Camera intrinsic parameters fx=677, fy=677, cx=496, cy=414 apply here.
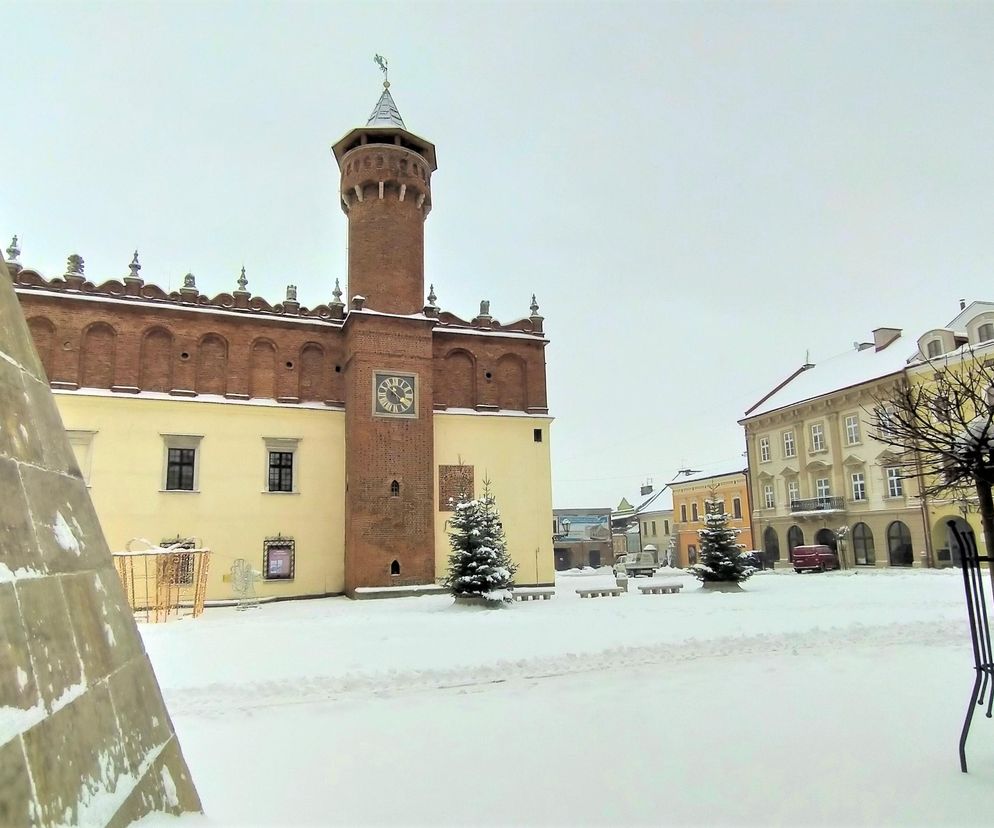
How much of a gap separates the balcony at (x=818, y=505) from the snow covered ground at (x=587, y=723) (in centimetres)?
2490

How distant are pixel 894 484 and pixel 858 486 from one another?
7.11 feet

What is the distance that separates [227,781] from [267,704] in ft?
8.39

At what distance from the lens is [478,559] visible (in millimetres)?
18156

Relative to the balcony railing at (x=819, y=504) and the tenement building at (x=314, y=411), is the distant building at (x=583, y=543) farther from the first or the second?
the tenement building at (x=314, y=411)

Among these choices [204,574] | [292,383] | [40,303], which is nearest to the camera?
[204,574]

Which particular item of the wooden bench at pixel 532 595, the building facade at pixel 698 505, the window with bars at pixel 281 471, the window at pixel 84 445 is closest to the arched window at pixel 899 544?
the building facade at pixel 698 505

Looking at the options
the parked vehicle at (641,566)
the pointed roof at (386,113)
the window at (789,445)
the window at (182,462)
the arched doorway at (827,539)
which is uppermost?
the pointed roof at (386,113)

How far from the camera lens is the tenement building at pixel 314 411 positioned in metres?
22.5

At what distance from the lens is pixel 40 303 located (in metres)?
22.4

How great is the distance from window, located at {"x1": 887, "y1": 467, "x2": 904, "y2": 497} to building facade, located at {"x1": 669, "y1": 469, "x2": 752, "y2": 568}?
13.8 meters

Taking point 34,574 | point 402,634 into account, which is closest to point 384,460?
point 402,634

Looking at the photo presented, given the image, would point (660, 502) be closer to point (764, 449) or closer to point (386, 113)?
point (764, 449)

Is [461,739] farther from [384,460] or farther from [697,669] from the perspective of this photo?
[384,460]

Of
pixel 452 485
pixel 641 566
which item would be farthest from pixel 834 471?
pixel 452 485
